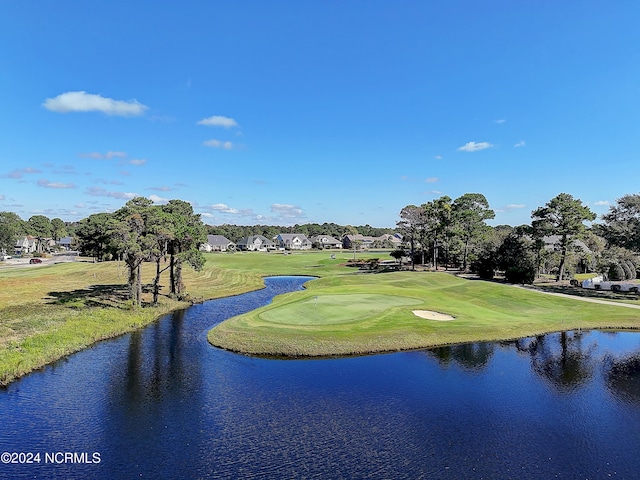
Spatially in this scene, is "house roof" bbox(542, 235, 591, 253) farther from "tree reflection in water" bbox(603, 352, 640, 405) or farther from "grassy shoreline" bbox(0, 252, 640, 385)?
"tree reflection in water" bbox(603, 352, 640, 405)

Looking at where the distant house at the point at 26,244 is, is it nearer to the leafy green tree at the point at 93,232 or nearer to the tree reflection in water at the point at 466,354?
the leafy green tree at the point at 93,232

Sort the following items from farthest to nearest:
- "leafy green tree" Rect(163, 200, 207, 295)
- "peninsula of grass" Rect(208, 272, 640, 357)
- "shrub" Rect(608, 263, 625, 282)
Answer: "shrub" Rect(608, 263, 625, 282), "leafy green tree" Rect(163, 200, 207, 295), "peninsula of grass" Rect(208, 272, 640, 357)

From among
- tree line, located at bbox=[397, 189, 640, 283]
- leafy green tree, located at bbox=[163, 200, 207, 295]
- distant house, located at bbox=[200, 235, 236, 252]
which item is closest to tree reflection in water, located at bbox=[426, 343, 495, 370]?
leafy green tree, located at bbox=[163, 200, 207, 295]

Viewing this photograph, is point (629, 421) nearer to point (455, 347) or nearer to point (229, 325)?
point (455, 347)

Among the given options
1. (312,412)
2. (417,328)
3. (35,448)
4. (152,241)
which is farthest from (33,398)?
(417,328)

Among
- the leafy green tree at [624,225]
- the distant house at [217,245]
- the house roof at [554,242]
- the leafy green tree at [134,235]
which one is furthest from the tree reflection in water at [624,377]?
the distant house at [217,245]

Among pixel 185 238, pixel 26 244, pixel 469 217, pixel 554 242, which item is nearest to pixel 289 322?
pixel 185 238
